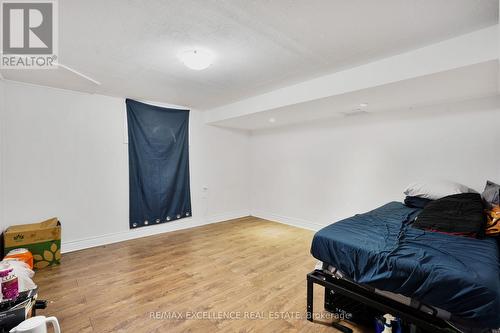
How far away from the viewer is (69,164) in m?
3.41

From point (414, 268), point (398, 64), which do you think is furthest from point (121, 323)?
point (398, 64)

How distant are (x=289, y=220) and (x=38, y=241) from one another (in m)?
4.01

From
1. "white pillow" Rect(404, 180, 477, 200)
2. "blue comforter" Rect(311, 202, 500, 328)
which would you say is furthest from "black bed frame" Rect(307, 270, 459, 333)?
"white pillow" Rect(404, 180, 477, 200)

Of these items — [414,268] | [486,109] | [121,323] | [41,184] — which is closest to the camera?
[414,268]

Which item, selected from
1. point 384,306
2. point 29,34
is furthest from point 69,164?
point 384,306

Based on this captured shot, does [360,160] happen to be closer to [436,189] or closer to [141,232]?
[436,189]

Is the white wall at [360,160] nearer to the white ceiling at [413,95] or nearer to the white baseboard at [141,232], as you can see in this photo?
the white ceiling at [413,95]

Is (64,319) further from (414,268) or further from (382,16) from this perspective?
(382,16)

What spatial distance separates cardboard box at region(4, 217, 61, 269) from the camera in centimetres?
272

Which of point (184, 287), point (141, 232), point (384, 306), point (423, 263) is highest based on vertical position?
point (423, 263)

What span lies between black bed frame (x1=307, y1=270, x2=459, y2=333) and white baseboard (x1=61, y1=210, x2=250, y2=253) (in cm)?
320

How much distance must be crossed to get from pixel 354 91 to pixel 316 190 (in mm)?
2283

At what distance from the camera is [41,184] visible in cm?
320

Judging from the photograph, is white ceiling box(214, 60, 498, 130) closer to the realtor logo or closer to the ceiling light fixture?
the ceiling light fixture
